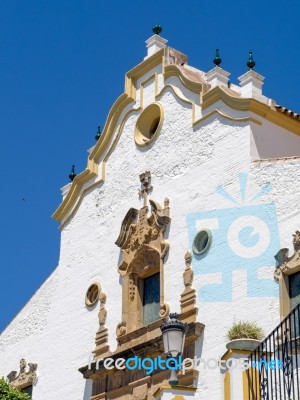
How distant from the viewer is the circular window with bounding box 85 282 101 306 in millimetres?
21062

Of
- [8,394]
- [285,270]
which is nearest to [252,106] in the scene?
[285,270]

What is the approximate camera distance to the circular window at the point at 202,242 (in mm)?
18284

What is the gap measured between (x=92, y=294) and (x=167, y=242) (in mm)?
2823

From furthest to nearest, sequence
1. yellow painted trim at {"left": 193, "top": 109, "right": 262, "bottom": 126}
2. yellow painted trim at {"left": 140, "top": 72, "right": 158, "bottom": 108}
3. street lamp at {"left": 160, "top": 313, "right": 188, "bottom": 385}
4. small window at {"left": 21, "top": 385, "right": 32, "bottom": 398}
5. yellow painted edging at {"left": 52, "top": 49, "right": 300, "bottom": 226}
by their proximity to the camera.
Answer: small window at {"left": 21, "top": 385, "right": 32, "bottom": 398}, yellow painted trim at {"left": 140, "top": 72, "right": 158, "bottom": 108}, yellow painted edging at {"left": 52, "top": 49, "right": 300, "bottom": 226}, yellow painted trim at {"left": 193, "top": 109, "right": 262, "bottom": 126}, street lamp at {"left": 160, "top": 313, "right": 188, "bottom": 385}

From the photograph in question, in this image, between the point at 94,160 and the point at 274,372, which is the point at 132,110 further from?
the point at 274,372

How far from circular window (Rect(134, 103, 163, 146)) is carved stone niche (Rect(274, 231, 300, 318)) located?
5.55 m

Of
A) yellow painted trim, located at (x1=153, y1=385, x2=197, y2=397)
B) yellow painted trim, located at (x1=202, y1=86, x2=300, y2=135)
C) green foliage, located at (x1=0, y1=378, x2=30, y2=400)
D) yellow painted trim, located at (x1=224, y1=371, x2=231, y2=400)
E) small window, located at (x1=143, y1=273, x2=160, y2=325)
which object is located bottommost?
yellow painted trim, located at (x1=224, y1=371, x2=231, y2=400)

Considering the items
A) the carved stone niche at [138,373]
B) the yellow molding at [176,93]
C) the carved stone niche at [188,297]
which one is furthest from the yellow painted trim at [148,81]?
the carved stone niche at [138,373]

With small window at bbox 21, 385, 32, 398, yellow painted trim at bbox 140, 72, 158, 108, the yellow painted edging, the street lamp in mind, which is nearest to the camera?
the street lamp

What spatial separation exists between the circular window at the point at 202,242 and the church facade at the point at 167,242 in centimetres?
4

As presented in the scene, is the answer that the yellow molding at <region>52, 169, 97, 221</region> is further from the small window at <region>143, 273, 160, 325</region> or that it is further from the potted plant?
the potted plant

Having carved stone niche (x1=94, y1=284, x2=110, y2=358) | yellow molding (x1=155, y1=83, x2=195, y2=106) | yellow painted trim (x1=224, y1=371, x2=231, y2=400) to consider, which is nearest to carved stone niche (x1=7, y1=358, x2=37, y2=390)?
carved stone niche (x1=94, y1=284, x2=110, y2=358)

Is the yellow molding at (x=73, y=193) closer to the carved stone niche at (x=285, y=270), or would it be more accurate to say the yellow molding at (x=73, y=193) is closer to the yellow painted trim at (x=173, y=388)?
the carved stone niche at (x=285, y=270)

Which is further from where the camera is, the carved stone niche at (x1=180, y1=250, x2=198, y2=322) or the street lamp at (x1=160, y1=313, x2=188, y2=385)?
the carved stone niche at (x1=180, y1=250, x2=198, y2=322)
